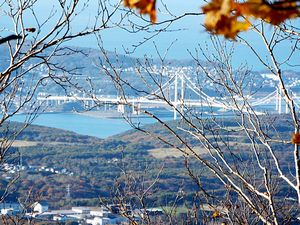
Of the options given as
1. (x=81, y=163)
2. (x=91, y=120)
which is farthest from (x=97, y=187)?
(x=91, y=120)

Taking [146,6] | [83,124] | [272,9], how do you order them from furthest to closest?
[83,124]
[146,6]
[272,9]

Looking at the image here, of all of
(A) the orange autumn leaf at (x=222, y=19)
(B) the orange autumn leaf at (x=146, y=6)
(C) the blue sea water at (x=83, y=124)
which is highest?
(B) the orange autumn leaf at (x=146, y=6)

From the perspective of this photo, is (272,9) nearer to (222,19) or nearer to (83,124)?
(222,19)

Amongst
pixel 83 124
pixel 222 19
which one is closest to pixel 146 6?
pixel 222 19

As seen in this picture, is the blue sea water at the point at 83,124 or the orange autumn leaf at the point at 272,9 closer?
the orange autumn leaf at the point at 272,9

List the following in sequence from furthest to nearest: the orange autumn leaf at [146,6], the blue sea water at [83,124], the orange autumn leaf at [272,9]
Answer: the blue sea water at [83,124], the orange autumn leaf at [146,6], the orange autumn leaf at [272,9]

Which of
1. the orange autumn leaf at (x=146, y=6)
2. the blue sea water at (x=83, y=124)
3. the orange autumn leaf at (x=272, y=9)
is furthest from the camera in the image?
the blue sea water at (x=83, y=124)

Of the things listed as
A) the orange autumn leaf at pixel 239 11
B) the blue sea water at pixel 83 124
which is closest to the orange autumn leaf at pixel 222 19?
the orange autumn leaf at pixel 239 11

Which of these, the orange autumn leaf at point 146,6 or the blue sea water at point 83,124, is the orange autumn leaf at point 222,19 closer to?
the orange autumn leaf at point 146,6

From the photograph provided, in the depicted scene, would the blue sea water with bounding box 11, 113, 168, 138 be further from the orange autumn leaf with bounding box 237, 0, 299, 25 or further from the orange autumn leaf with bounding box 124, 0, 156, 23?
the orange autumn leaf with bounding box 237, 0, 299, 25
